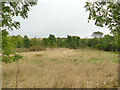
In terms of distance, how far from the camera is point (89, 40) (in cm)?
2331

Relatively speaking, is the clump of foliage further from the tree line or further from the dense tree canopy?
the tree line

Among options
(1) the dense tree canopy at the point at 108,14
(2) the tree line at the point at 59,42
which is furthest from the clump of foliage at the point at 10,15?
(2) the tree line at the point at 59,42

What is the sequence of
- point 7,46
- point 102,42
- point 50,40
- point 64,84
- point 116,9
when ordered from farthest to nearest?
point 50,40, point 102,42, point 64,84, point 7,46, point 116,9

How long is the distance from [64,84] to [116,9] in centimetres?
275

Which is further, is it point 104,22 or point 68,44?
point 68,44

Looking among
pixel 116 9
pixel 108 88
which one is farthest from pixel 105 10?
pixel 108 88

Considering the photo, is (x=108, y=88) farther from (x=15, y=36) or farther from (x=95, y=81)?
(x=15, y=36)

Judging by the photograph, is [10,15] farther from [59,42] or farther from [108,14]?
[59,42]

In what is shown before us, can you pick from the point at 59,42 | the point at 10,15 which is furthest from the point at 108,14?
the point at 59,42

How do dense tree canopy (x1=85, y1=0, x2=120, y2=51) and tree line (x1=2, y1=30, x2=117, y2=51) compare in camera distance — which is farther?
tree line (x1=2, y1=30, x2=117, y2=51)

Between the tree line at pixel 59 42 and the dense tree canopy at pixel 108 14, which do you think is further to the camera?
the tree line at pixel 59 42

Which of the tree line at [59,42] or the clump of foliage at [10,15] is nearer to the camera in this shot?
the clump of foliage at [10,15]

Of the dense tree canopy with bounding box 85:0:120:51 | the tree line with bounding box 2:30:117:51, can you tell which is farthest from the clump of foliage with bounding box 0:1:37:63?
the tree line with bounding box 2:30:117:51

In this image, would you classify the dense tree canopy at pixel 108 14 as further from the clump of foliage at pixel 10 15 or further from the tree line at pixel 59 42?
the tree line at pixel 59 42
